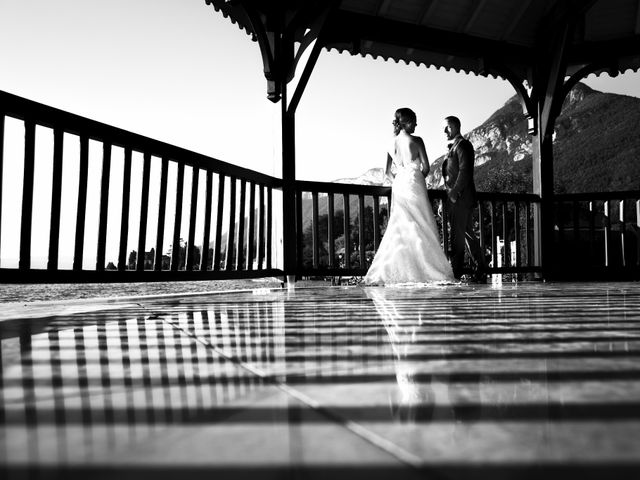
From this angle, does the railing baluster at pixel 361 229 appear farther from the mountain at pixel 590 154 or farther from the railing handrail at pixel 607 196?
the mountain at pixel 590 154

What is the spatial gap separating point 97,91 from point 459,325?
39.9 metres

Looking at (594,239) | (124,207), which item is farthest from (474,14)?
(124,207)

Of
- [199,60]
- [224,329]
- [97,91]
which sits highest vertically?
[199,60]

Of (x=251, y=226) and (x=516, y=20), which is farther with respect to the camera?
(x=516, y=20)

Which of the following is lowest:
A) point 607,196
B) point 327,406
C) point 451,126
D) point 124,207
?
point 327,406

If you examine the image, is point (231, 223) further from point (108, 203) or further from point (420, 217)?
point (420, 217)

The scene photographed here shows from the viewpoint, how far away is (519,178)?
51406 mm

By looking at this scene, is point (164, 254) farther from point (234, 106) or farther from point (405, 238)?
point (234, 106)

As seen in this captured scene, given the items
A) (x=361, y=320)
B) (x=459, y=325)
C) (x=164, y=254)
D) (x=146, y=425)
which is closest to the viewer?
(x=146, y=425)

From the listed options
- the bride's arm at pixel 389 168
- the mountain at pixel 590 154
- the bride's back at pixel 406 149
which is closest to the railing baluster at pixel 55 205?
the bride's back at pixel 406 149

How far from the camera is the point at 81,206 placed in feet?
10.4

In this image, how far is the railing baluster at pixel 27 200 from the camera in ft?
9.05

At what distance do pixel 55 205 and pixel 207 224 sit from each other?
1.53 m

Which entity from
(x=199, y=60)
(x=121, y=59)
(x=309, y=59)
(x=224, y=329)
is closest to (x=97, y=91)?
(x=121, y=59)
